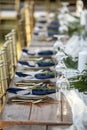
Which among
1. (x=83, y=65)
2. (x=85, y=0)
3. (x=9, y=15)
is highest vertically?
A: (x=85, y=0)

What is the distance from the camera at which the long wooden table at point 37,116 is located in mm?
1848

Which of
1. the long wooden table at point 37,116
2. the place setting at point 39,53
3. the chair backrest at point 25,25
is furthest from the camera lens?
the chair backrest at point 25,25

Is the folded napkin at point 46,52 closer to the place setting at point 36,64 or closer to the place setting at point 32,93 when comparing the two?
the place setting at point 36,64

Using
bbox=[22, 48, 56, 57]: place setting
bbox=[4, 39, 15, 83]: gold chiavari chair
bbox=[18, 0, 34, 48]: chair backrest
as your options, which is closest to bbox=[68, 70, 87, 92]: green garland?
bbox=[4, 39, 15, 83]: gold chiavari chair

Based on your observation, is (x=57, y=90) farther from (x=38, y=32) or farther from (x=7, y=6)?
(x=7, y=6)

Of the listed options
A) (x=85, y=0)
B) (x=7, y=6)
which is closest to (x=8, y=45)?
(x=85, y=0)

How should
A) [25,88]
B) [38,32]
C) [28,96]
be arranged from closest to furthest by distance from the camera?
[28,96]
[25,88]
[38,32]

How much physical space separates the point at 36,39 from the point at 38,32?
429 millimetres

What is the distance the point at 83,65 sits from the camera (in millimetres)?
2123

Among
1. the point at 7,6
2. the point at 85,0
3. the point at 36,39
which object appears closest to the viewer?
the point at 85,0

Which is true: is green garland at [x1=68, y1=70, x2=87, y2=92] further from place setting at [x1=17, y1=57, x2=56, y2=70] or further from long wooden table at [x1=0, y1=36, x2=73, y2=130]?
place setting at [x1=17, y1=57, x2=56, y2=70]

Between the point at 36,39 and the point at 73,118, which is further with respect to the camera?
the point at 36,39

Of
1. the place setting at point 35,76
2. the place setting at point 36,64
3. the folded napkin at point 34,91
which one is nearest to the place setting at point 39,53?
the place setting at point 36,64

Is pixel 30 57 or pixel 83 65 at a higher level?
pixel 83 65
